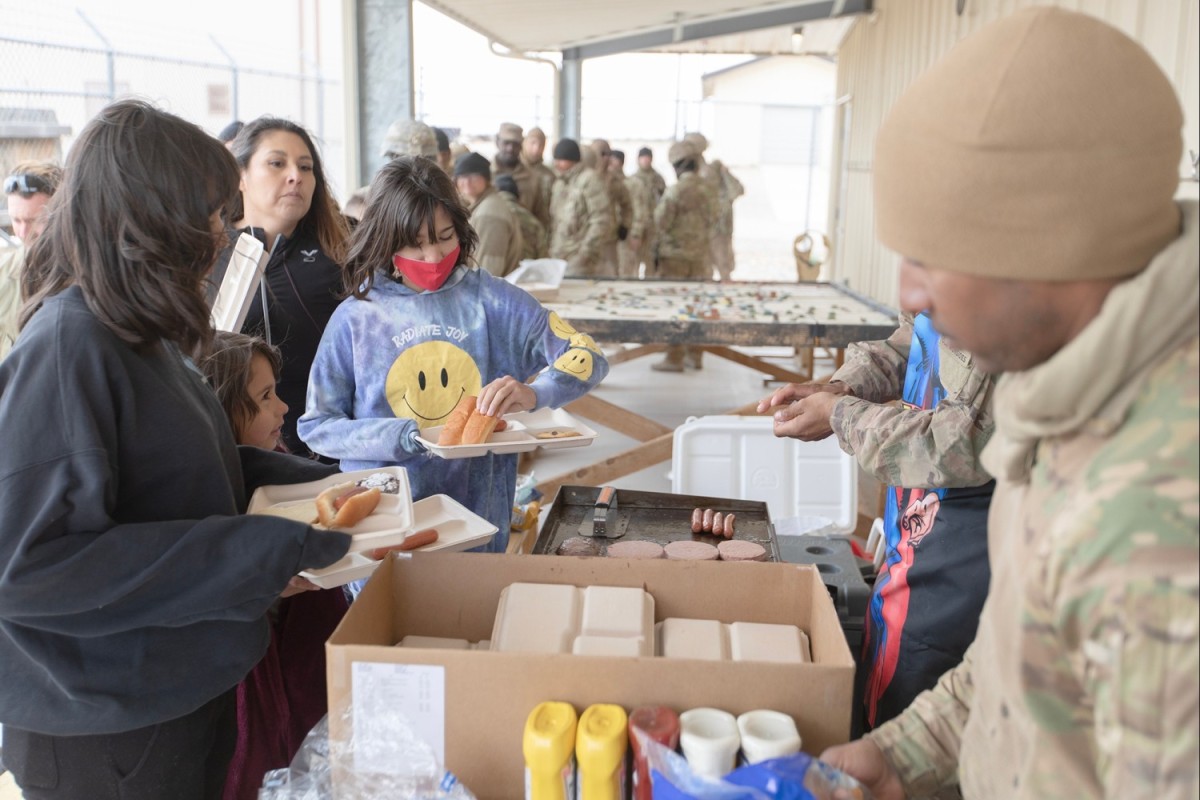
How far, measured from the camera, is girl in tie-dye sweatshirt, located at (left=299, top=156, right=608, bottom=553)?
2.53m

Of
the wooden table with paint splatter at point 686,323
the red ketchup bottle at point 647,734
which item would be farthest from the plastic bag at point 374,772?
the wooden table with paint splatter at point 686,323

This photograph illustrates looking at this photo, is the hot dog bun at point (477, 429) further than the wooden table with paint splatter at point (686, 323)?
No

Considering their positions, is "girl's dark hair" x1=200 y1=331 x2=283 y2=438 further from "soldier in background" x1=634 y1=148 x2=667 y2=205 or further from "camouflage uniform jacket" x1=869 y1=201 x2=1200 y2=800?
"soldier in background" x1=634 y1=148 x2=667 y2=205

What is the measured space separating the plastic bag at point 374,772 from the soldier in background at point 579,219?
8526 millimetres

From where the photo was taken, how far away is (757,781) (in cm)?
120

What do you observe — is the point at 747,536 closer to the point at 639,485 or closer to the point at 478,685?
the point at 478,685

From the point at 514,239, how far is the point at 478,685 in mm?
5692

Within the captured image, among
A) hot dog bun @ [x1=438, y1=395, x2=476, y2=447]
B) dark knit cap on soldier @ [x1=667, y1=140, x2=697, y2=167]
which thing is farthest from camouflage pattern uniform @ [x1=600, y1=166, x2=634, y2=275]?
hot dog bun @ [x1=438, y1=395, x2=476, y2=447]

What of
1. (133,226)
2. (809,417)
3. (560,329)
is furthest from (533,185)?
(133,226)

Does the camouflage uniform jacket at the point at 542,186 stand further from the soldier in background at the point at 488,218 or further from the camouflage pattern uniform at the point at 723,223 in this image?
the soldier in background at the point at 488,218

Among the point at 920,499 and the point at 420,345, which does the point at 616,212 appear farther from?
the point at 920,499

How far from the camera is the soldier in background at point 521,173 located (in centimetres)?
934

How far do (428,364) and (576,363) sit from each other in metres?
0.40

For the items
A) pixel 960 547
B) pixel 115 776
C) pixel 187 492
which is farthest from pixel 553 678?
pixel 960 547
